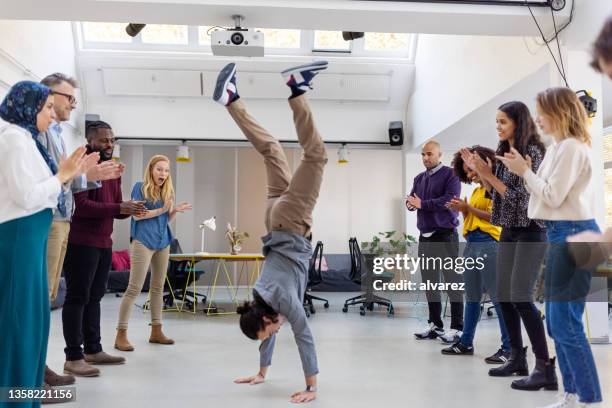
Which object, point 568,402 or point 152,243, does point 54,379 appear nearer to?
point 152,243

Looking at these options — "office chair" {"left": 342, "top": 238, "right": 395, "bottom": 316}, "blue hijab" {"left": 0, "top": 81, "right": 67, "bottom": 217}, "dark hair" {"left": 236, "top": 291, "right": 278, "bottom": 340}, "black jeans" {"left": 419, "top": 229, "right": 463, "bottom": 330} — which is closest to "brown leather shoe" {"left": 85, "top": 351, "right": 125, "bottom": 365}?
"dark hair" {"left": 236, "top": 291, "right": 278, "bottom": 340}

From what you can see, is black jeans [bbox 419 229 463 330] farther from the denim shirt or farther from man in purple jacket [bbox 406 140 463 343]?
the denim shirt

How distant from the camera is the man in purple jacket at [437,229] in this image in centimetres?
418

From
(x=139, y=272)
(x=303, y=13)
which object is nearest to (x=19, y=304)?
(x=139, y=272)

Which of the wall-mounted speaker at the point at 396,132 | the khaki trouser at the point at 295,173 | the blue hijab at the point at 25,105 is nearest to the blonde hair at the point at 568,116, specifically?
the khaki trouser at the point at 295,173

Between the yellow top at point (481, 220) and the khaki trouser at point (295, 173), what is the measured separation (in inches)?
59.1

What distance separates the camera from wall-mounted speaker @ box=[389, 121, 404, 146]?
9328 millimetres

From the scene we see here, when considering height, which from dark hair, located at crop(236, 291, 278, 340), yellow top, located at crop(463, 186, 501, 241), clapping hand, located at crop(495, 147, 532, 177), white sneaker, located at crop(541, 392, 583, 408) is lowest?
white sneaker, located at crop(541, 392, 583, 408)

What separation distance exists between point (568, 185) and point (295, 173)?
1112 millimetres

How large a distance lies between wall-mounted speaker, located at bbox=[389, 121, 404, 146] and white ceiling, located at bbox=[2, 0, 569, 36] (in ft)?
14.4

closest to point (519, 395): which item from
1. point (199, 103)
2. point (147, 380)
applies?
point (147, 380)

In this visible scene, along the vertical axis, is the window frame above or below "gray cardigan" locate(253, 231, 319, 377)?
above

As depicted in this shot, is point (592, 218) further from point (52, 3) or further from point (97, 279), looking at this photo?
point (52, 3)

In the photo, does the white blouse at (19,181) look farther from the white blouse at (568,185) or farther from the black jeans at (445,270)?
the black jeans at (445,270)
